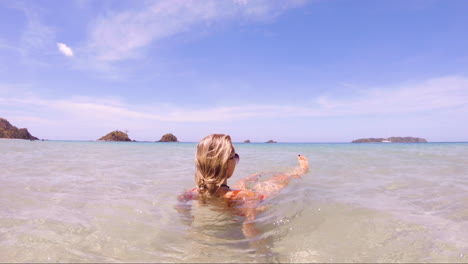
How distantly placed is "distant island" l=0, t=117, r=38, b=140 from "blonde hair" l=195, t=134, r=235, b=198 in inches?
4161

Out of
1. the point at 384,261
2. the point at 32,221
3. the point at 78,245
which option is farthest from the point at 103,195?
the point at 384,261

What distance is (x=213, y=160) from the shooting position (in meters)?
3.04

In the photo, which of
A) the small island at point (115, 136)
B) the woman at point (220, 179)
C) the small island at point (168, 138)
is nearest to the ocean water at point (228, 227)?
the woman at point (220, 179)

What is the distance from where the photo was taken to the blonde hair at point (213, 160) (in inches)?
119

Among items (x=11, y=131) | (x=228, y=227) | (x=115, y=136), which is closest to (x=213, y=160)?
(x=228, y=227)

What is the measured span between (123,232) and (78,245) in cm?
47

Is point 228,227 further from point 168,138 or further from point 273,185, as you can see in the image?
Result: point 168,138

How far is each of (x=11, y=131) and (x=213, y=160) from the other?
109039 mm

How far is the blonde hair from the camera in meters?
3.03

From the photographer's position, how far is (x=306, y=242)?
2.52 m

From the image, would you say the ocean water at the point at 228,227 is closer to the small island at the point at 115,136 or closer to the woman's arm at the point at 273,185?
the woman's arm at the point at 273,185

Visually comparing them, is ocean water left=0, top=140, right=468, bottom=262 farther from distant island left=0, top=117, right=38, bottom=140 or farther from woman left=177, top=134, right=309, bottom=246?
distant island left=0, top=117, right=38, bottom=140

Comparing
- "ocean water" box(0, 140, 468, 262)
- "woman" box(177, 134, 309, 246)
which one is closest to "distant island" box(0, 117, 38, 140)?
"ocean water" box(0, 140, 468, 262)

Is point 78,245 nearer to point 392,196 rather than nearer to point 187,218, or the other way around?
point 187,218
